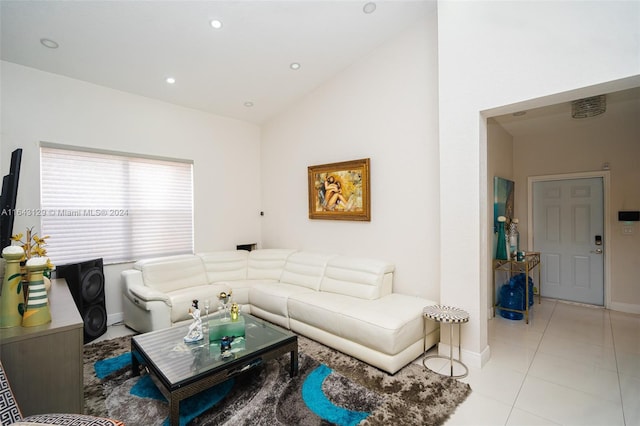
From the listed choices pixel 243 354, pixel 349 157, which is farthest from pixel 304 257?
pixel 243 354

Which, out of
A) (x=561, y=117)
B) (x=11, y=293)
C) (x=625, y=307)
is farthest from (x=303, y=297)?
(x=625, y=307)

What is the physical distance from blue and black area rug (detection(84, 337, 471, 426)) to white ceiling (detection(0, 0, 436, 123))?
322 centimetres

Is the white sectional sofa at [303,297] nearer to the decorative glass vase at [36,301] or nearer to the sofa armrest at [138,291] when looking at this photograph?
the sofa armrest at [138,291]

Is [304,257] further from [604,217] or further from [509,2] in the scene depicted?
[604,217]

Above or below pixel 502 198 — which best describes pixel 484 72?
above

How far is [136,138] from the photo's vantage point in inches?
160

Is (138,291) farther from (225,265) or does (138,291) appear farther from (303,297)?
(303,297)

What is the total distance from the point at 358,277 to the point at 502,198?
8.76 feet

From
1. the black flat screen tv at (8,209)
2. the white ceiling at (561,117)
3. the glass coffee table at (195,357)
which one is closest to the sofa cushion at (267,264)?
the glass coffee table at (195,357)

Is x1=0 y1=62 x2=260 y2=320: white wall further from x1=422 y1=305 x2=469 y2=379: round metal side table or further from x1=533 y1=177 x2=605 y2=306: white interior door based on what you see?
x1=533 y1=177 x2=605 y2=306: white interior door

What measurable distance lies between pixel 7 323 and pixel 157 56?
2962mm

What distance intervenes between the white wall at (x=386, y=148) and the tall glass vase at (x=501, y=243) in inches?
60.0

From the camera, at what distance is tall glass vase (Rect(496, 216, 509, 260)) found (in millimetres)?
4191

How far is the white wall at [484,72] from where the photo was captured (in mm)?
2117
